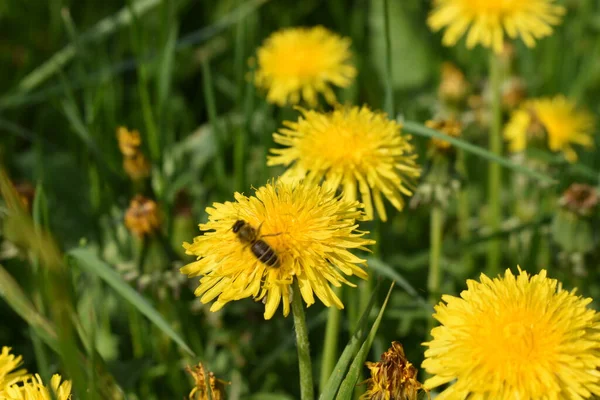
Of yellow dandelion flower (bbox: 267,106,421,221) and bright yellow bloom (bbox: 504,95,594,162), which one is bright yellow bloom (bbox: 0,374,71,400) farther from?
bright yellow bloom (bbox: 504,95,594,162)

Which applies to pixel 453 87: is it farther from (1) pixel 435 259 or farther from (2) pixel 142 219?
(2) pixel 142 219

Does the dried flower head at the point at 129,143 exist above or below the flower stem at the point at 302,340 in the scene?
above

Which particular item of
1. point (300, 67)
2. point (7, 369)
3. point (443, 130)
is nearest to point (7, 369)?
point (7, 369)

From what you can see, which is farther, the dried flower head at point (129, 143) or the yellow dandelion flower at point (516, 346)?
the dried flower head at point (129, 143)

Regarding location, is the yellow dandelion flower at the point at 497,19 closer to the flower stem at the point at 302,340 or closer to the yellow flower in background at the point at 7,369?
the flower stem at the point at 302,340

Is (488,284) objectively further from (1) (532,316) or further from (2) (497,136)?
(2) (497,136)

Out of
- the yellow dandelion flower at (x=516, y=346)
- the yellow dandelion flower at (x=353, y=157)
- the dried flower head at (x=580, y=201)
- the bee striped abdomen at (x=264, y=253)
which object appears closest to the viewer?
the yellow dandelion flower at (x=516, y=346)

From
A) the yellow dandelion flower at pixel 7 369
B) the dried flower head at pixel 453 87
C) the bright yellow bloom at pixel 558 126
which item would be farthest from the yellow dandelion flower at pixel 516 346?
the dried flower head at pixel 453 87
